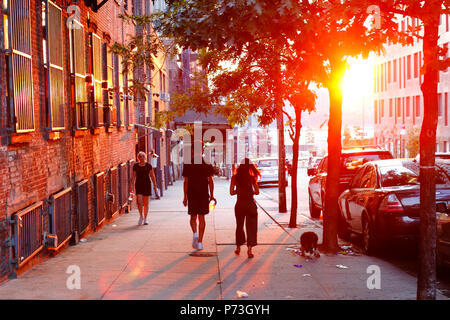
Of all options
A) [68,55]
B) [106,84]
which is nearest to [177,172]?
[106,84]

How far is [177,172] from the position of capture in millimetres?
47812

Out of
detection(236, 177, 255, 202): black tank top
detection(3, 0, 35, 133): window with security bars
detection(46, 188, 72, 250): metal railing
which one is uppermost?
detection(3, 0, 35, 133): window with security bars

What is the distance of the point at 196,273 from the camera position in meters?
9.52

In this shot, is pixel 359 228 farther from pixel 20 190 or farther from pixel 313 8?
pixel 20 190

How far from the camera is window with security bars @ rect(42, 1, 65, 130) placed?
1063 cm

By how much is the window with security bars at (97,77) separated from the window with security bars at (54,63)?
2816 millimetres

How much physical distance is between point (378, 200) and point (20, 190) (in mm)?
5391

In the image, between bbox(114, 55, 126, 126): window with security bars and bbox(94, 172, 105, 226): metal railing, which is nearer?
bbox(94, 172, 105, 226): metal railing

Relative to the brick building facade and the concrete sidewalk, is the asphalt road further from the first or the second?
the brick building facade

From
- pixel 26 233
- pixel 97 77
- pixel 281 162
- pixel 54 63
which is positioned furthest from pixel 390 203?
pixel 281 162

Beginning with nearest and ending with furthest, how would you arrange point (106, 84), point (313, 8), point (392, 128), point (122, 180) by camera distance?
point (313, 8) → point (106, 84) → point (122, 180) → point (392, 128)

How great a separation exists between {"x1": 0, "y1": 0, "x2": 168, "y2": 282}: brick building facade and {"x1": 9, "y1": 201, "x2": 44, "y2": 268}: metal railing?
1cm

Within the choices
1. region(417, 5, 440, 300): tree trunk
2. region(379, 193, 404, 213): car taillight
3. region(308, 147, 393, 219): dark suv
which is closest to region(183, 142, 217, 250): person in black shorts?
region(379, 193, 404, 213): car taillight

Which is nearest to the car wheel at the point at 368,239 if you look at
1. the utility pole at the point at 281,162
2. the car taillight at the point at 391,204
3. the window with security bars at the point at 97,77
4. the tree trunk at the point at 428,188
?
the car taillight at the point at 391,204
